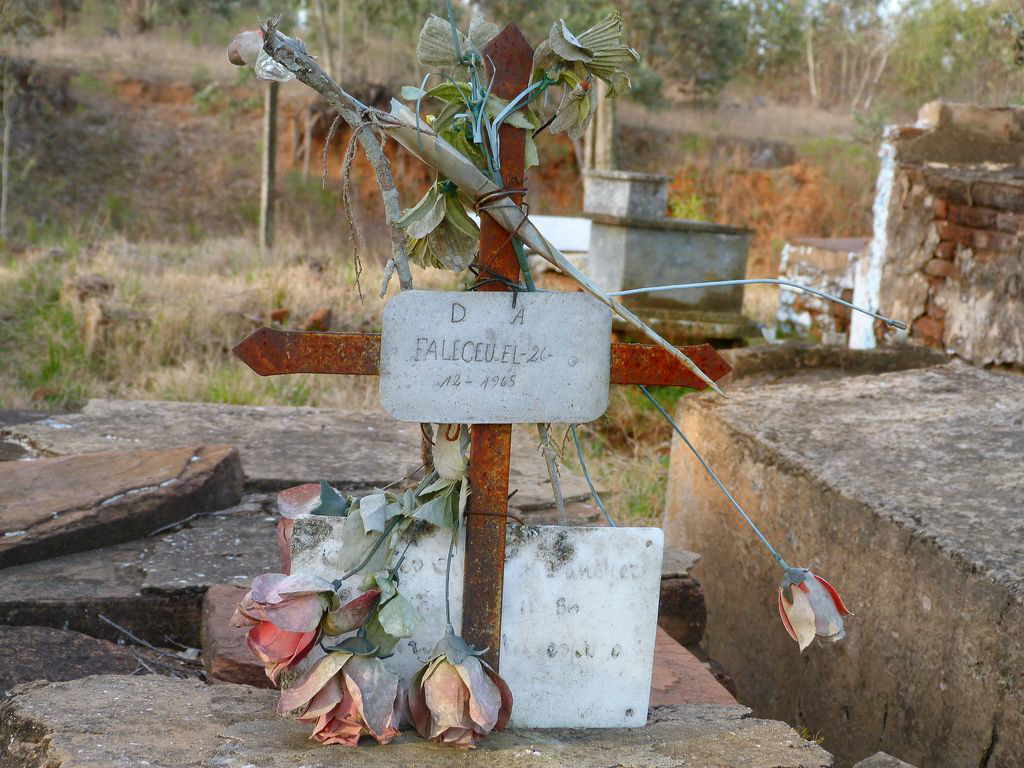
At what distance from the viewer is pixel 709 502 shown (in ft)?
8.87

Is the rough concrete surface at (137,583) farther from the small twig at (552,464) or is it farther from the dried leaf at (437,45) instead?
the dried leaf at (437,45)

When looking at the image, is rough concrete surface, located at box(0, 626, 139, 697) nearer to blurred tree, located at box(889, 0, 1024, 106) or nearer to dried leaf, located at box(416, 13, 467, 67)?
dried leaf, located at box(416, 13, 467, 67)

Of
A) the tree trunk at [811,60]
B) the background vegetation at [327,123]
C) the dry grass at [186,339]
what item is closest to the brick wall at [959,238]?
the dry grass at [186,339]

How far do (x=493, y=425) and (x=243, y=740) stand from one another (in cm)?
47

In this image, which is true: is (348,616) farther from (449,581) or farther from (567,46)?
(567,46)

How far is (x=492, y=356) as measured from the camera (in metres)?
1.29

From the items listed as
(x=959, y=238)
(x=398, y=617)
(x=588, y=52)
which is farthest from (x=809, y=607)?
(x=959, y=238)

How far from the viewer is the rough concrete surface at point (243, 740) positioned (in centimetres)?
116

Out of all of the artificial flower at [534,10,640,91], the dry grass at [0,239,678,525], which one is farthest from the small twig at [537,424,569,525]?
the dry grass at [0,239,678,525]

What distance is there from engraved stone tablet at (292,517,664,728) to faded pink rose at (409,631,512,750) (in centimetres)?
13

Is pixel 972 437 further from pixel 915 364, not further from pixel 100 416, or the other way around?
pixel 100 416

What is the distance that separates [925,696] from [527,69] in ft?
4.13

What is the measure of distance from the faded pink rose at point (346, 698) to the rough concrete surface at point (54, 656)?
0.63 metres

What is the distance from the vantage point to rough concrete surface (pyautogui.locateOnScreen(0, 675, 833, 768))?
45.7 inches
